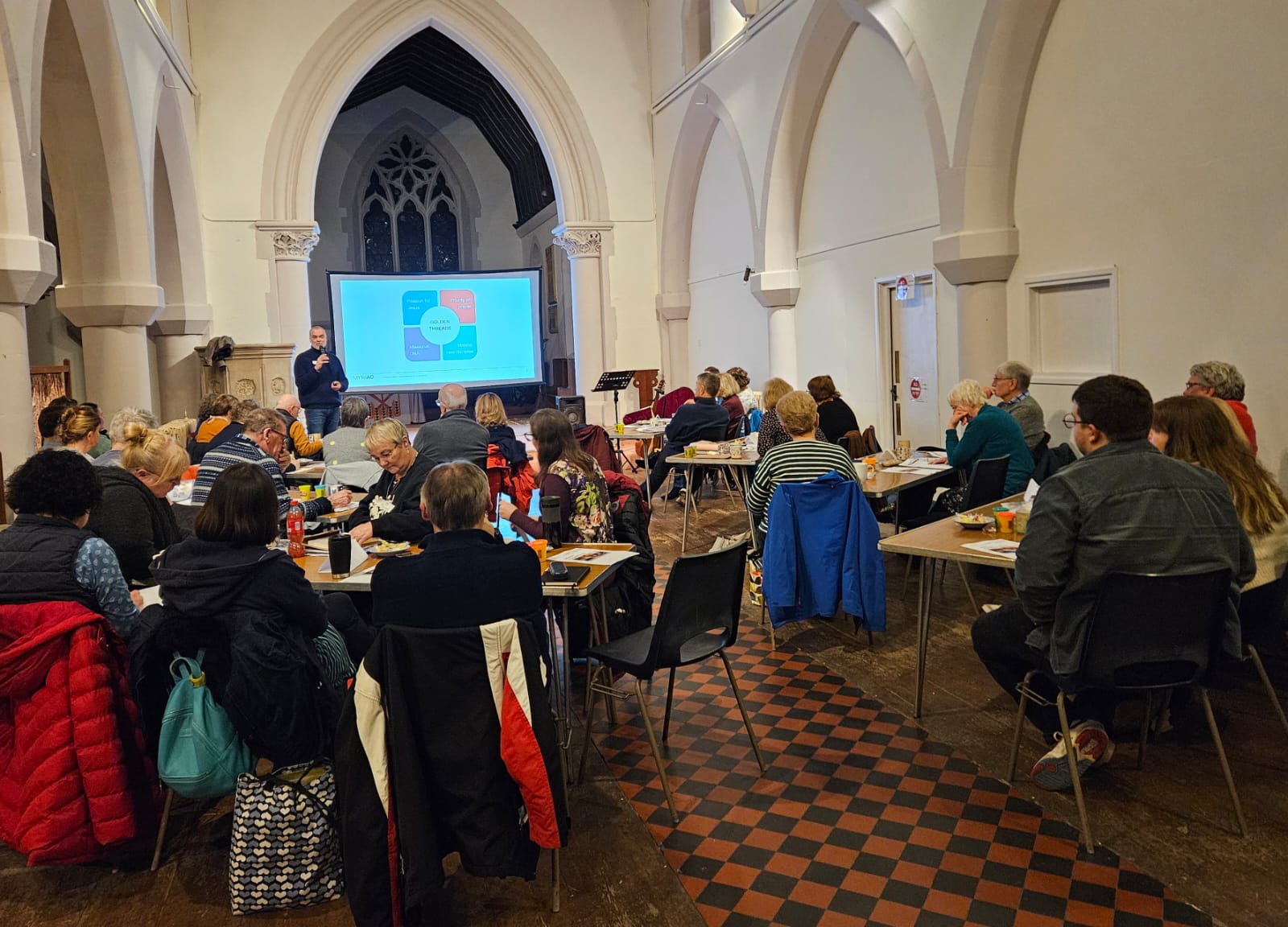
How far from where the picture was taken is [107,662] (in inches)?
112

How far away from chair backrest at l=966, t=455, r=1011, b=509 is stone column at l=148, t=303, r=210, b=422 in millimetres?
8625

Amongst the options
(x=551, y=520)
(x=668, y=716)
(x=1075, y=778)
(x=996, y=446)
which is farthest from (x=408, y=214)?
(x=1075, y=778)

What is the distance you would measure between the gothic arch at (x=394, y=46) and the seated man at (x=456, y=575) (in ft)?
35.0

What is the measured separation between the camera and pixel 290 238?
1234cm

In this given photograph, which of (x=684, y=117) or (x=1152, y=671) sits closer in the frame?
(x=1152, y=671)

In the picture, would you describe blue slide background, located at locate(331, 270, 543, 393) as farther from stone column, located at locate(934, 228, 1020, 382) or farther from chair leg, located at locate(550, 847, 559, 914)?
chair leg, located at locate(550, 847, 559, 914)

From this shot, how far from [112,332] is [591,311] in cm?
678

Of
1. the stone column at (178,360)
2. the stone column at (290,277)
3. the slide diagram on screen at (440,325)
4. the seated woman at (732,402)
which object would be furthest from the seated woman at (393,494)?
the slide diagram on screen at (440,325)

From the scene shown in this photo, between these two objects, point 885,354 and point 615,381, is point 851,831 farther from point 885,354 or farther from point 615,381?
point 615,381

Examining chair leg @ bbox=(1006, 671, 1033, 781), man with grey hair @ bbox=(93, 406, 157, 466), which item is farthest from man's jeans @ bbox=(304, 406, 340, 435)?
chair leg @ bbox=(1006, 671, 1033, 781)

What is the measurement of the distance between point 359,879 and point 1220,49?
5719mm

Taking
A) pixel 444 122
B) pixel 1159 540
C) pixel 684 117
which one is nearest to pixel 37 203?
pixel 1159 540

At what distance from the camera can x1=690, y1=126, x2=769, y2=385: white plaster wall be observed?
11.9m

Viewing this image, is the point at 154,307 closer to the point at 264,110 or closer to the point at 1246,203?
the point at 264,110
